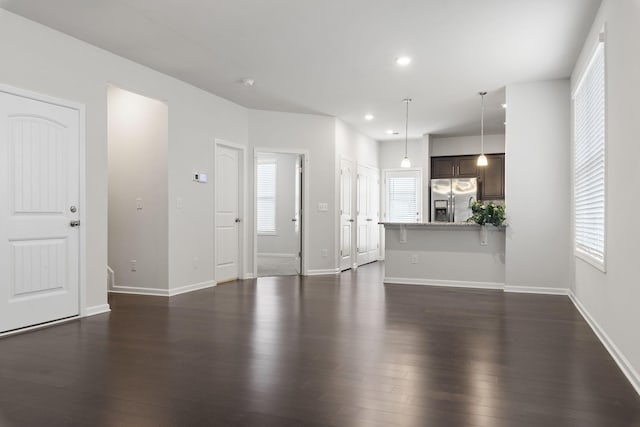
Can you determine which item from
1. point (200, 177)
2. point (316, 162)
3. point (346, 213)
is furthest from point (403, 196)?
point (200, 177)

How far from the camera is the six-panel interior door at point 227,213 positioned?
276 inches

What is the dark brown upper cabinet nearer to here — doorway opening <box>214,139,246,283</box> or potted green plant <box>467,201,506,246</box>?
potted green plant <box>467,201,506,246</box>

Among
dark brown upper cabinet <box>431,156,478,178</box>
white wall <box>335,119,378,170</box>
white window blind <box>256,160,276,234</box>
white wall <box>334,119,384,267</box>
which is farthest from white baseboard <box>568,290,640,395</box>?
white window blind <box>256,160,276,234</box>

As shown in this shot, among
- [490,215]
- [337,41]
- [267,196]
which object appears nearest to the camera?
[337,41]

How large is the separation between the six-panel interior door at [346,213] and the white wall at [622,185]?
16.4 feet

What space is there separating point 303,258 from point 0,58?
202 inches

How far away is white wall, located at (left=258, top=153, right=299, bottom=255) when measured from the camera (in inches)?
416

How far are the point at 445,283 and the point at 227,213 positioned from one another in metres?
3.44

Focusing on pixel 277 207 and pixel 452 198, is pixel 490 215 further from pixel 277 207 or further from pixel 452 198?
pixel 277 207

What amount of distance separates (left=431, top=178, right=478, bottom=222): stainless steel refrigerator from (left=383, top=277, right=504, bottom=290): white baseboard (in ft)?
→ 9.93

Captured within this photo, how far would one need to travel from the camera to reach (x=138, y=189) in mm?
6059

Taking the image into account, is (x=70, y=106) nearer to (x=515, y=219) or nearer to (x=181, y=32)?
(x=181, y=32)

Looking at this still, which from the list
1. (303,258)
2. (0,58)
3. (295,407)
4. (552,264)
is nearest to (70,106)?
(0,58)

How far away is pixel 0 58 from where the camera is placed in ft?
13.0
